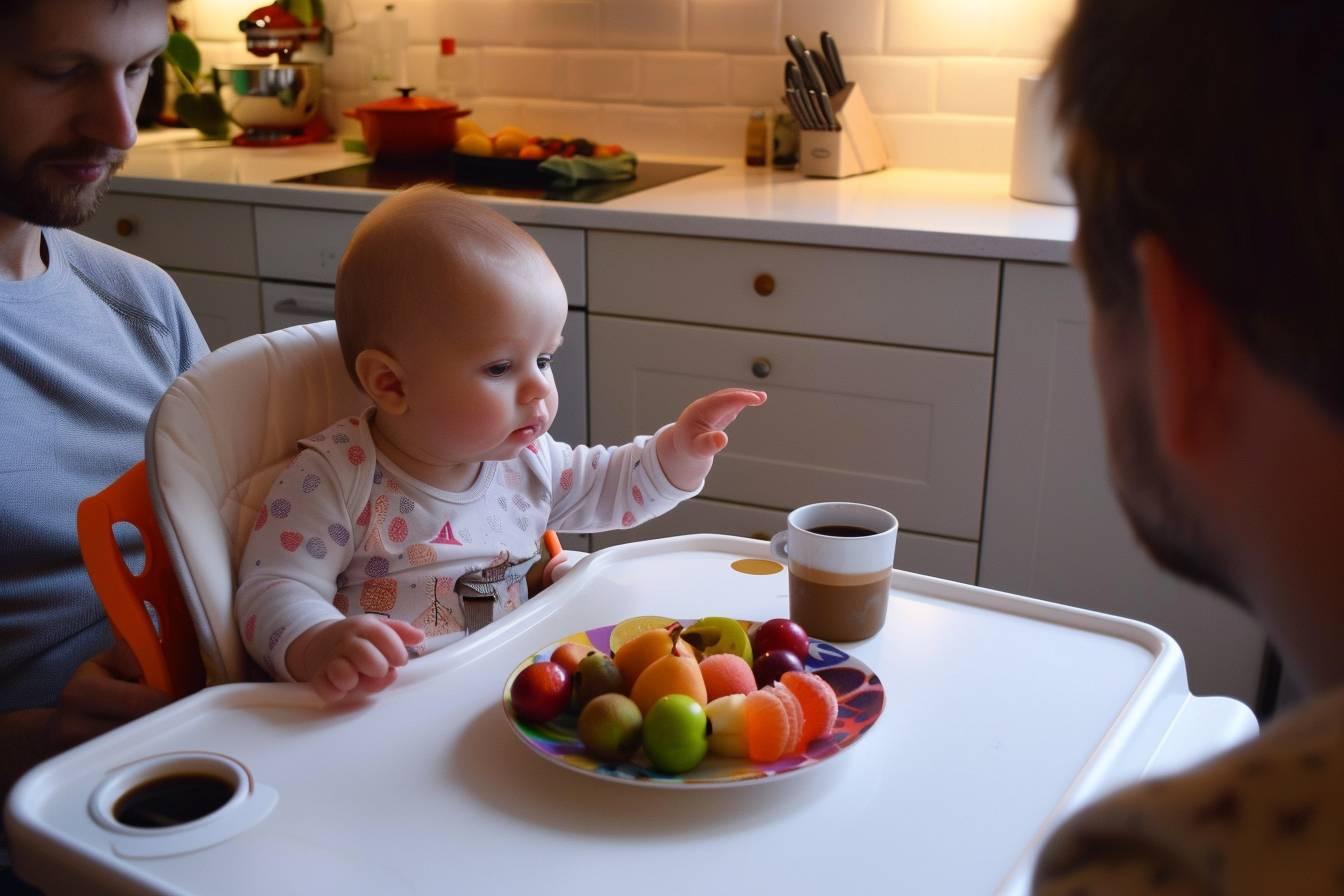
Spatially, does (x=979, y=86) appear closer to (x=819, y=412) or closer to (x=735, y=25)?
(x=735, y=25)

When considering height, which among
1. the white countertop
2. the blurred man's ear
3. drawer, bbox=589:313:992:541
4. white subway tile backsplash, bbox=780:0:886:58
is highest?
white subway tile backsplash, bbox=780:0:886:58

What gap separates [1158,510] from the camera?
1.96 feet

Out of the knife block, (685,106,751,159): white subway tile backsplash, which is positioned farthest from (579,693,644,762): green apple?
(685,106,751,159): white subway tile backsplash

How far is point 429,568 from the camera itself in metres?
1.33

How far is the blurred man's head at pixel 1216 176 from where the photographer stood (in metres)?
0.48

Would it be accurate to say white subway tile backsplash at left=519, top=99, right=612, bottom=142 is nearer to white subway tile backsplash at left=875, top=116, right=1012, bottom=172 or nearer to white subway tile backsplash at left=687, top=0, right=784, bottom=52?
white subway tile backsplash at left=687, top=0, right=784, bottom=52

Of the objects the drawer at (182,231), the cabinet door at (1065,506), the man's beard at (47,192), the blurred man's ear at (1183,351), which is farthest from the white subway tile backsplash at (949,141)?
the blurred man's ear at (1183,351)

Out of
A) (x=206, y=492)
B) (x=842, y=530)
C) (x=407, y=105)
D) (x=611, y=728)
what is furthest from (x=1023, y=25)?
(x=611, y=728)

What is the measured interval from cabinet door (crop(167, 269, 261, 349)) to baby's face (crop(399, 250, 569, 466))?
164 centimetres

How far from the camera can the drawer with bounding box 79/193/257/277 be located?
2814 mm

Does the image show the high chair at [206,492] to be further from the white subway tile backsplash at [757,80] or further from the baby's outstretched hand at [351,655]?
the white subway tile backsplash at [757,80]

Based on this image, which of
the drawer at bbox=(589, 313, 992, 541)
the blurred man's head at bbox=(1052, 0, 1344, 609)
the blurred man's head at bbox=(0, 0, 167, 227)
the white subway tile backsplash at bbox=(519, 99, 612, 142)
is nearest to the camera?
the blurred man's head at bbox=(1052, 0, 1344, 609)

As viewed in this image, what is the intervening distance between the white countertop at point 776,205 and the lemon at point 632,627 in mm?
1240

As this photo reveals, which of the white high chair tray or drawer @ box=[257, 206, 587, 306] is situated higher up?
drawer @ box=[257, 206, 587, 306]
